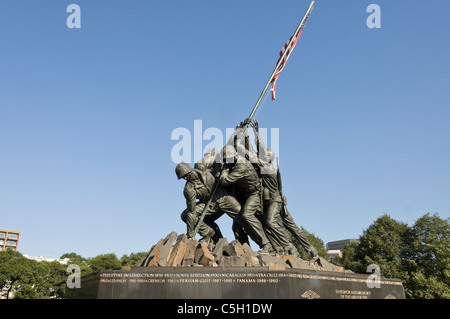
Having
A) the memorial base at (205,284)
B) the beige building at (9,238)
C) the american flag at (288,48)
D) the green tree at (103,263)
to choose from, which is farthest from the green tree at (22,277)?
the beige building at (9,238)

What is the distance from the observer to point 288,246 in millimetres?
9688

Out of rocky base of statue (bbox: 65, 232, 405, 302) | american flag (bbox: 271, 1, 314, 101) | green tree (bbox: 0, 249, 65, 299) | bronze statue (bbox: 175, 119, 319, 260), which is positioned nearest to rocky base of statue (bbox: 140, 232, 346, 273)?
rocky base of statue (bbox: 65, 232, 405, 302)

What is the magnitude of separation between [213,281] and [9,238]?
93213mm

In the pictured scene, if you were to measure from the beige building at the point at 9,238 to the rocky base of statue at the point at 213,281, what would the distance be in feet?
294

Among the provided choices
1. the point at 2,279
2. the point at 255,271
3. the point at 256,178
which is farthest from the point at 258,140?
the point at 2,279

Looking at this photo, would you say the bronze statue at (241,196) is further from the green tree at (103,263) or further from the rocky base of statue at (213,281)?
the green tree at (103,263)

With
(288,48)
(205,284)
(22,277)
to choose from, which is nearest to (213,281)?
(205,284)

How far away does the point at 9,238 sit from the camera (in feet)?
272

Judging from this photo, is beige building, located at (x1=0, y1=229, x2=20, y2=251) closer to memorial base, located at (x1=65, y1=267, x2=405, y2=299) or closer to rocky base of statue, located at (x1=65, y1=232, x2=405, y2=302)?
rocky base of statue, located at (x1=65, y1=232, x2=405, y2=302)

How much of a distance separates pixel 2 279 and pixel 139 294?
124ft

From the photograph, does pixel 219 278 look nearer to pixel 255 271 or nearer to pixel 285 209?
pixel 255 271

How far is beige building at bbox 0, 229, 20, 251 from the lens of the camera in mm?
81438

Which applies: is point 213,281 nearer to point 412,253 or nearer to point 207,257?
point 207,257
